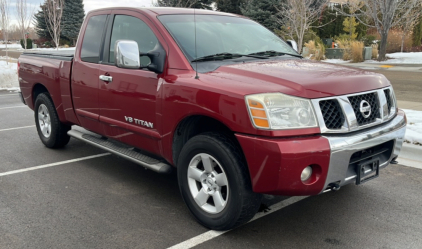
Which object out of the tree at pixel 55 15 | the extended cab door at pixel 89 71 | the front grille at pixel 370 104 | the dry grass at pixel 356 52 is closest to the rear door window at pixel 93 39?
the extended cab door at pixel 89 71

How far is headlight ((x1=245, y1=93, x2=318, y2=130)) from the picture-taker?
118 inches

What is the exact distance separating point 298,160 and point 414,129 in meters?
4.11

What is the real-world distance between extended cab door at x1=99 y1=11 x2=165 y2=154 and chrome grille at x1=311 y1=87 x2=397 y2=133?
1545 millimetres

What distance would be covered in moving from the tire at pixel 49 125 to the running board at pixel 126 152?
0.56 m

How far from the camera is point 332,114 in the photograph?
316 cm

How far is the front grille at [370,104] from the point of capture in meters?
3.30

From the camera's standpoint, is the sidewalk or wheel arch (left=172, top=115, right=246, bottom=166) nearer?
wheel arch (left=172, top=115, right=246, bottom=166)

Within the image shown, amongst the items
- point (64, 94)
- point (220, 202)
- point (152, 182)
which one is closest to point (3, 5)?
point (64, 94)

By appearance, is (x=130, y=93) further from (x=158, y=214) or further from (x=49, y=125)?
(x=49, y=125)

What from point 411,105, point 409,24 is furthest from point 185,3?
point 411,105

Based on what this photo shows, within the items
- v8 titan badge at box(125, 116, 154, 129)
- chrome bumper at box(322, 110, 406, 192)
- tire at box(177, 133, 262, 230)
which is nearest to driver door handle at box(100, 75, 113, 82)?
v8 titan badge at box(125, 116, 154, 129)

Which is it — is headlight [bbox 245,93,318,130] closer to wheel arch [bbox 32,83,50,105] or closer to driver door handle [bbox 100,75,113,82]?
driver door handle [bbox 100,75,113,82]

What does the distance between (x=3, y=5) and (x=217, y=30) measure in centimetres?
2075

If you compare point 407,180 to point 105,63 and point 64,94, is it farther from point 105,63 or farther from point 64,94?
point 64,94
